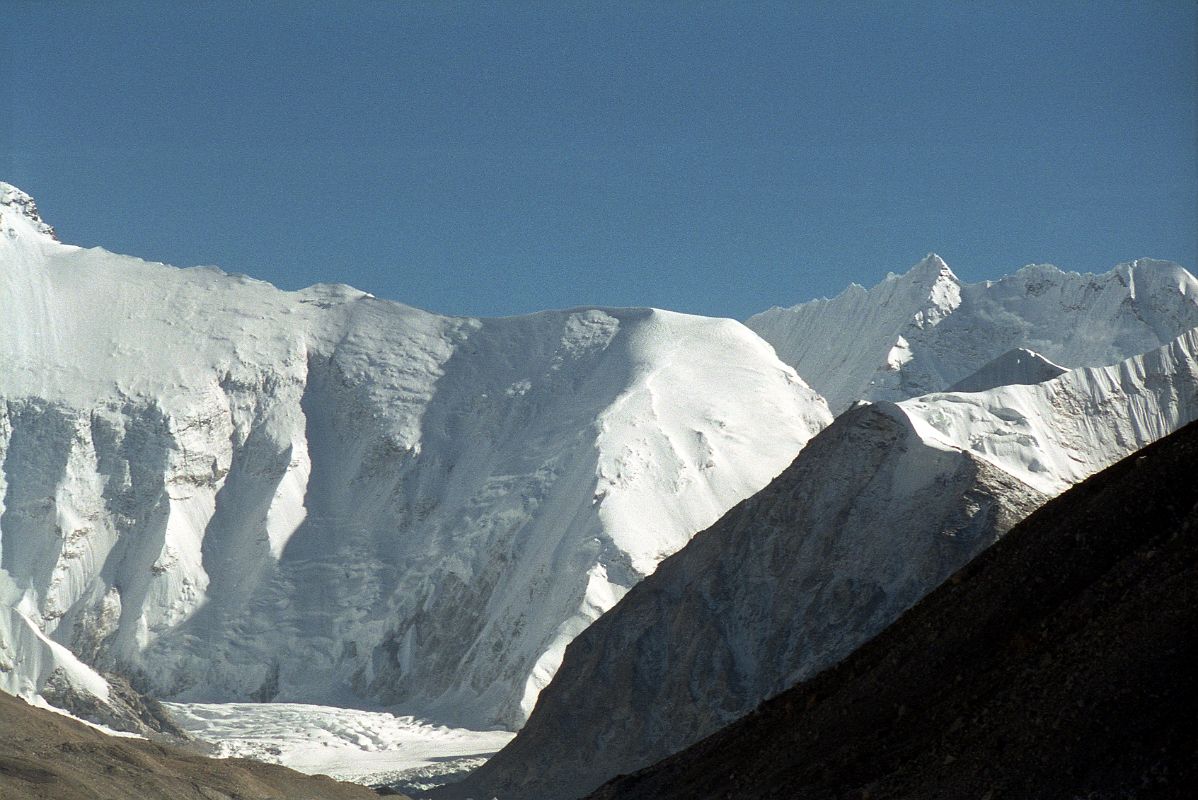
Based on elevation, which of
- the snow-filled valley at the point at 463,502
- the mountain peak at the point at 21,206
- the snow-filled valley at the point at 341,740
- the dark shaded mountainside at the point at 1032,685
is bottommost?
the dark shaded mountainside at the point at 1032,685

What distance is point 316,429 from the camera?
15438cm

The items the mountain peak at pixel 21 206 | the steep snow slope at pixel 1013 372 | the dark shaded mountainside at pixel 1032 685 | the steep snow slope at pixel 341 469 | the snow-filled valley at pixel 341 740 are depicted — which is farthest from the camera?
the mountain peak at pixel 21 206

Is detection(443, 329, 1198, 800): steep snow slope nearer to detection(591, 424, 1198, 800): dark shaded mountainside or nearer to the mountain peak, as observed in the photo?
detection(591, 424, 1198, 800): dark shaded mountainside

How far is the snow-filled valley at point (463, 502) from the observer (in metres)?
77.3

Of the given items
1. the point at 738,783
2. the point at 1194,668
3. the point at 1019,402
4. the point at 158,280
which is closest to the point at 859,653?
the point at 738,783

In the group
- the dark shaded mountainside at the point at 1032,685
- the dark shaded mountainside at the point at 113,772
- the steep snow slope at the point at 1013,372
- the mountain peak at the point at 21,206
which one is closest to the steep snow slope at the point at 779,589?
the dark shaded mountainside at the point at 113,772

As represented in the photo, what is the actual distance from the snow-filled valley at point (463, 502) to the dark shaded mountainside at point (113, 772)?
1351 cm

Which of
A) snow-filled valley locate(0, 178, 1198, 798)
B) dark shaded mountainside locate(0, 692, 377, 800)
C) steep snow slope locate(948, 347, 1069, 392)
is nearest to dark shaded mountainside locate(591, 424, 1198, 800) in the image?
dark shaded mountainside locate(0, 692, 377, 800)

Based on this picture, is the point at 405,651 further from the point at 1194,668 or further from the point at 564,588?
the point at 1194,668

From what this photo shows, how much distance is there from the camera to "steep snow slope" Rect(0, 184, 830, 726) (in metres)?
126

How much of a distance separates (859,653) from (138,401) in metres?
122

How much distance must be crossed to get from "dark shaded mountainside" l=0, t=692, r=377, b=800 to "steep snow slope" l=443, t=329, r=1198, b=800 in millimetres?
12352

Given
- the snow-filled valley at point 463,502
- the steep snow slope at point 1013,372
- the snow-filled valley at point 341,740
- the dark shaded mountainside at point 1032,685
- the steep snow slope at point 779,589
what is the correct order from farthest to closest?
the steep snow slope at point 1013,372
the snow-filled valley at point 341,740
the snow-filled valley at point 463,502
the steep snow slope at point 779,589
the dark shaded mountainside at point 1032,685

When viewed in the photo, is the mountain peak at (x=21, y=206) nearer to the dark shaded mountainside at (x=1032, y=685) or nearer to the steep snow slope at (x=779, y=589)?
the steep snow slope at (x=779, y=589)
